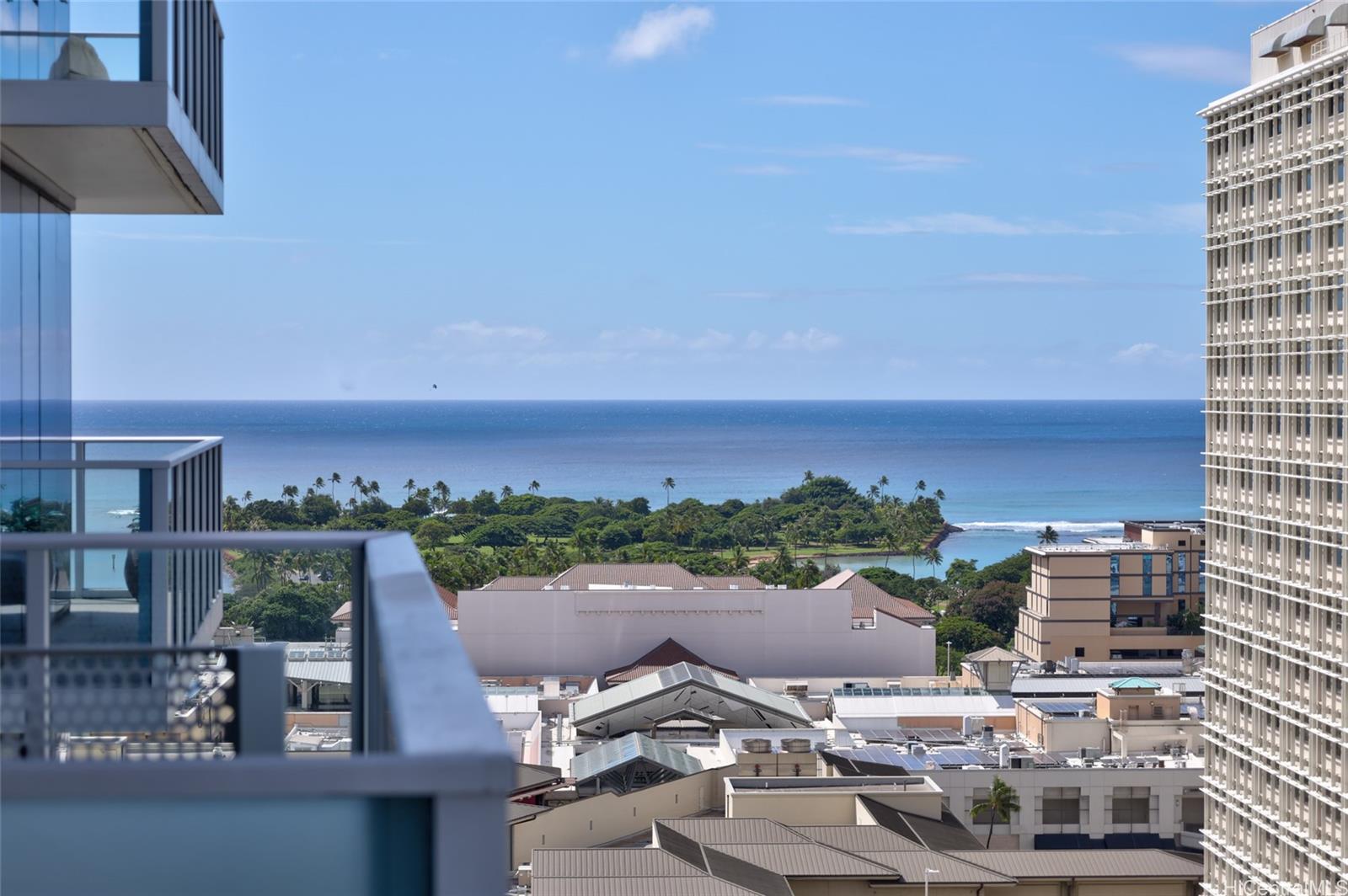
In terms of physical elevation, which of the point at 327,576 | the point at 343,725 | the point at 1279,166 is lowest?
the point at 343,725

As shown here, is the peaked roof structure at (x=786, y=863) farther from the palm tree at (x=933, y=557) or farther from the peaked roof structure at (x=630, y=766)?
the palm tree at (x=933, y=557)

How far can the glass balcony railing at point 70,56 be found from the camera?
18.8 ft

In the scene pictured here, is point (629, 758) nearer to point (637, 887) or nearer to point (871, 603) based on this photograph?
point (637, 887)

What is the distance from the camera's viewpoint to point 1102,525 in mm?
118812

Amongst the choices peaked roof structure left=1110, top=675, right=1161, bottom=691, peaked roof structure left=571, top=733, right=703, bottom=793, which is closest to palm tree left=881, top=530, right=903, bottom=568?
peaked roof structure left=1110, top=675, right=1161, bottom=691

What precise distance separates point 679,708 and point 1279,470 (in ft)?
42.3

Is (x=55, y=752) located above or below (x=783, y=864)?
above

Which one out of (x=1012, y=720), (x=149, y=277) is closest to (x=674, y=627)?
(x=1012, y=720)

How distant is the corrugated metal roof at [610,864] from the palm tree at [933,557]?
6561 cm

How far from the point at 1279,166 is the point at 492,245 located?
124279 mm

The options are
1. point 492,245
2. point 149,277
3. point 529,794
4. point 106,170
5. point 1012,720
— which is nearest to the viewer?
point 106,170

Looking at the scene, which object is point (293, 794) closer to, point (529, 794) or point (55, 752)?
point (55, 752)

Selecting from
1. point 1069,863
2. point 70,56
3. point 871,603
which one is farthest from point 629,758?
point 871,603

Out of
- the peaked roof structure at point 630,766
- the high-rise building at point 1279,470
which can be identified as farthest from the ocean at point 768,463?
the peaked roof structure at point 630,766
